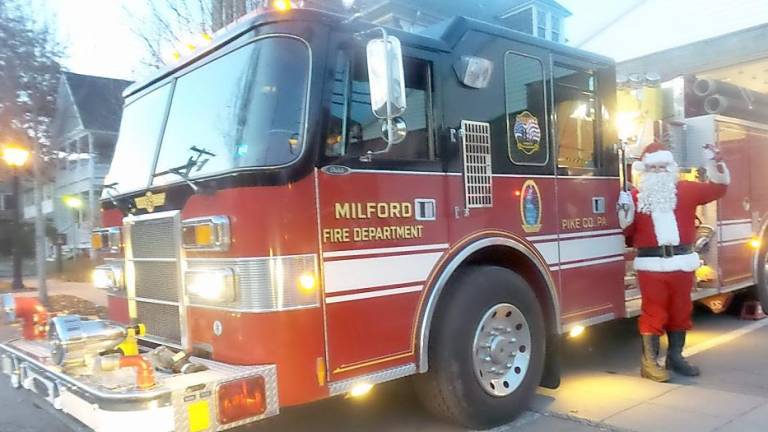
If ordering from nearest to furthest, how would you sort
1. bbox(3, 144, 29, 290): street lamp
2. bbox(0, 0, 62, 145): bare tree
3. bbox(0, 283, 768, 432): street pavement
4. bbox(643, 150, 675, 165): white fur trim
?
bbox(0, 283, 768, 432): street pavement → bbox(643, 150, 675, 165): white fur trim → bbox(3, 144, 29, 290): street lamp → bbox(0, 0, 62, 145): bare tree

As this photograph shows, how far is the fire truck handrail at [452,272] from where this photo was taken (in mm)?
3805

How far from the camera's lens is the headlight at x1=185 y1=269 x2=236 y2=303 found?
10.8 ft

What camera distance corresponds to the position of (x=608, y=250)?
5266 millimetres

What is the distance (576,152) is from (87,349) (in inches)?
145

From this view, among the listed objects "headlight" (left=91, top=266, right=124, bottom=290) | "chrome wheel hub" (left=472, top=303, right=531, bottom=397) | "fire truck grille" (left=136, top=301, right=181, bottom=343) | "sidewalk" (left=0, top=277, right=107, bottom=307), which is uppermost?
"headlight" (left=91, top=266, right=124, bottom=290)

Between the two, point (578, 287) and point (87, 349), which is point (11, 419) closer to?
point (87, 349)

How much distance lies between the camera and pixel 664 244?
5.11 meters

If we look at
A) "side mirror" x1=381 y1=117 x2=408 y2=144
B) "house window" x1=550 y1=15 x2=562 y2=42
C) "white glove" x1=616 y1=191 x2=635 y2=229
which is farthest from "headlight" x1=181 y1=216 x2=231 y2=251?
"house window" x1=550 y1=15 x2=562 y2=42

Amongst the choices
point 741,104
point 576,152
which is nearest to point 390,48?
point 576,152

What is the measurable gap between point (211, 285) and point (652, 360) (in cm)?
363

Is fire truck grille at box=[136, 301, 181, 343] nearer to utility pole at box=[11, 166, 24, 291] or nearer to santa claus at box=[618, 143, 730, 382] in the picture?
santa claus at box=[618, 143, 730, 382]

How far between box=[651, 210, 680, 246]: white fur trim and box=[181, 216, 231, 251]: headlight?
3.50m

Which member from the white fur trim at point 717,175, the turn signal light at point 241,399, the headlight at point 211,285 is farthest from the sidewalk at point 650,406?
the headlight at point 211,285

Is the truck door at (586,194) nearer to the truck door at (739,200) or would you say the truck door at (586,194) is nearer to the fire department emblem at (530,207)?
the fire department emblem at (530,207)
